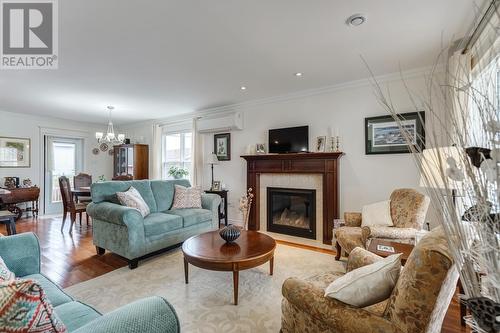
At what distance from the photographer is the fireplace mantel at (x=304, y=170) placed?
3.56 meters

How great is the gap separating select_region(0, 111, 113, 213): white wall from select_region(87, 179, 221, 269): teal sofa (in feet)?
12.6

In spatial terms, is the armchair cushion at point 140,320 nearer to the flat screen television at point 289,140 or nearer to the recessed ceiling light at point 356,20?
the recessed ceiling light at point 356,20

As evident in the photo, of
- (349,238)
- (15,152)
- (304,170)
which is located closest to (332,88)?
(304,170)

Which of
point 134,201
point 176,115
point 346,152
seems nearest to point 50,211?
point 176,115

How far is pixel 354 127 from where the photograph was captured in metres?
3.55

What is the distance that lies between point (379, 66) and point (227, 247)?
2844mm

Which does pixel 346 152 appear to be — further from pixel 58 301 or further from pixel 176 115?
pixel 176 115

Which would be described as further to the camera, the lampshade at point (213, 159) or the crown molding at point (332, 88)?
the lampshade at point (213, 159)

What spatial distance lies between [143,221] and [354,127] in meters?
3.18

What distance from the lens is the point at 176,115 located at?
5.73 metres

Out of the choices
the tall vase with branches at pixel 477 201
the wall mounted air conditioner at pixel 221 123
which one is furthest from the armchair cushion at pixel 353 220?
the wall mounted air conditioner at pixel 221 123

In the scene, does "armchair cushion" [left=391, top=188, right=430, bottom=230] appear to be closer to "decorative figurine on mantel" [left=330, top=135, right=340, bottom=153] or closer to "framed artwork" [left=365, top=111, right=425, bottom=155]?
"framed artwork" [left=365, top=111, right=425, bottom=155]

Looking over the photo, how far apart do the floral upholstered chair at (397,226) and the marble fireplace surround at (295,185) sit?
2.41 feet

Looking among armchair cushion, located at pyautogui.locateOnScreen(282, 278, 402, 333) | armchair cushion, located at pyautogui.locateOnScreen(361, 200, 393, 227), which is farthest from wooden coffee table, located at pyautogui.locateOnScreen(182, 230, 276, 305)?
armchair cushion, located at pyautogui.locateOnScreen(361, 200, 393, 227)
